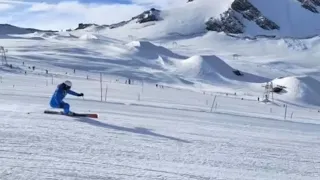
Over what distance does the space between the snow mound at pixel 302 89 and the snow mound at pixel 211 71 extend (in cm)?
710

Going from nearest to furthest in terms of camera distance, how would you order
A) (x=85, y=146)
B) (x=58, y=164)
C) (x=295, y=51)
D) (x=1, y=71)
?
(x=58, y=164), (x=85, y=146), (x=1, y=71), (x=295, y=51)

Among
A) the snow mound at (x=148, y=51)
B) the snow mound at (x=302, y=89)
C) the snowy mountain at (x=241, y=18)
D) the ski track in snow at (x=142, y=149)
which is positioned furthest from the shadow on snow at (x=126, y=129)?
the snowy mountain at (x=241, y=18)

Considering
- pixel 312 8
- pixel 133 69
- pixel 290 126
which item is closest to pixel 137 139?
pixel 290 126

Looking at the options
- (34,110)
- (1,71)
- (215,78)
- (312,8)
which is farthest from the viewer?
(312,8)

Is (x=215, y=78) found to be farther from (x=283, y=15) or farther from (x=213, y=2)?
(x=283, y=15)

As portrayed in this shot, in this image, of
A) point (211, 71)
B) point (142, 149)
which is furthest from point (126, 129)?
point (211, 71)

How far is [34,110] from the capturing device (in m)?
11.6

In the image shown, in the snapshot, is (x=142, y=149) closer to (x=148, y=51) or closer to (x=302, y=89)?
(x=302, y=89)

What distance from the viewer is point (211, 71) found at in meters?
56.1

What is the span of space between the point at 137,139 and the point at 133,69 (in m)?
41.9

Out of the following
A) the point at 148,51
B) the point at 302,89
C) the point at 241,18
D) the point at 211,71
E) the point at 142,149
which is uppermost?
the point at 241,18

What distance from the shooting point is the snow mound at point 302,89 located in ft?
149

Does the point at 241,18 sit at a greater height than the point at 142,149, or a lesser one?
greater

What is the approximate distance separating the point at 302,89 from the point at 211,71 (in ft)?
39.4
